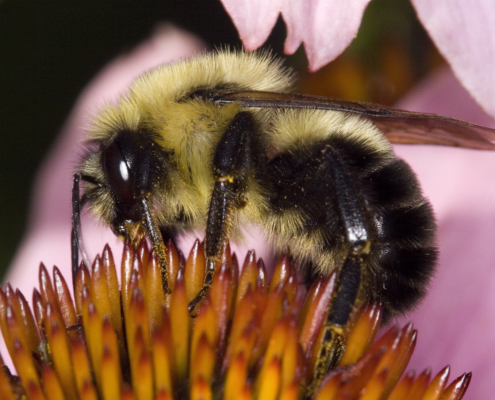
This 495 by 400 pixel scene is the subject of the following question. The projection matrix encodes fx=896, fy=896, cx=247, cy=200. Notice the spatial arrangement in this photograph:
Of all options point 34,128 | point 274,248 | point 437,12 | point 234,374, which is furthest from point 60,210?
point 437,12

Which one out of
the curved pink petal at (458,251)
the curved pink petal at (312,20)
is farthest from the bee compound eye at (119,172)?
the curved pink petal at (458,251)

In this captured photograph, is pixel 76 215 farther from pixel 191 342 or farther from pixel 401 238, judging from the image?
pixel 401 238

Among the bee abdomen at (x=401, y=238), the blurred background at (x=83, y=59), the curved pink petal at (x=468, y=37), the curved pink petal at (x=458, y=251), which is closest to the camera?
the curved pink petal at (x=468, y=37)

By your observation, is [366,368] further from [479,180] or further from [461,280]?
[479,180]

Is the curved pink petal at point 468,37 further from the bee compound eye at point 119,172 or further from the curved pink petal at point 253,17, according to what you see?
the bee compound eye at point 119,172

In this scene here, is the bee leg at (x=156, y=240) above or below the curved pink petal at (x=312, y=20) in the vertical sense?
below

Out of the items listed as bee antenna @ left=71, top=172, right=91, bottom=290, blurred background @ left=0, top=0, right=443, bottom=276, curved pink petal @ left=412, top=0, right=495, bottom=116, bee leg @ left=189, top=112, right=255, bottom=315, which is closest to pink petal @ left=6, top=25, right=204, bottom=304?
blurred background @ left=0, top=0, right=443, bottom=276

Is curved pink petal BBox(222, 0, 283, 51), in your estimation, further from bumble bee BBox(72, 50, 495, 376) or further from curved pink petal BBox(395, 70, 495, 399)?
curved pink petal BBox(395, 70, 495, 399)
